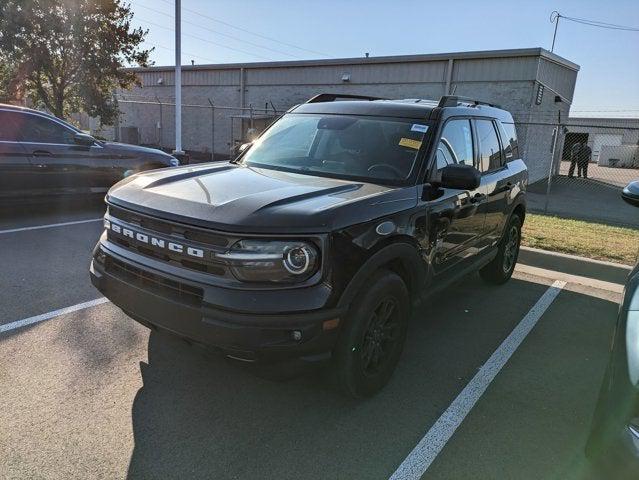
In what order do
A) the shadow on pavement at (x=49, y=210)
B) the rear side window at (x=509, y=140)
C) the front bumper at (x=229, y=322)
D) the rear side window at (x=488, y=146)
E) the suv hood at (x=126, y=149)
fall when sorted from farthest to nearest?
1. the suv hood at (x=126, y=149)
2. the shadow on pavement at (x=49, y=210)
3. the rear side window at (x=509, y=140)
4. the rear side window at (x=488, y=146)
5. the front bumper at (x=229, y=322)

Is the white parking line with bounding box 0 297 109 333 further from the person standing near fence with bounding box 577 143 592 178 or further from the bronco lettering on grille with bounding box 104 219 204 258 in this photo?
the person standing near fence with bounding box 577 143 592 178

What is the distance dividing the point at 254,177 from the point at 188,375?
56.4 inches

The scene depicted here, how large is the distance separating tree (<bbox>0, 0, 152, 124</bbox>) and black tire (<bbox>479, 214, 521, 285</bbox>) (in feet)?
55.3

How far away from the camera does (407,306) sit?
133 inches

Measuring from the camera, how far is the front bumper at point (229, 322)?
255 cm

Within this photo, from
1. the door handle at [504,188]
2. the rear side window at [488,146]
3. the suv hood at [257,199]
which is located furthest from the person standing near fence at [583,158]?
the suv hood at [257,199]

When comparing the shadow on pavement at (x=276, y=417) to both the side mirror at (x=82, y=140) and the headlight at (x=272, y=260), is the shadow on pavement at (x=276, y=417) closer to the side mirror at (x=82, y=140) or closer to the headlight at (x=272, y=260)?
the headlight at (x=272, y=260)

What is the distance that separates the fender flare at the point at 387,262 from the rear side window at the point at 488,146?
67.7 inches

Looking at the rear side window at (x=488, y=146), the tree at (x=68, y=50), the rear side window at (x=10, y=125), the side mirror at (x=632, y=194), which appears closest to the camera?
the side mirror at (x=632, y=194)

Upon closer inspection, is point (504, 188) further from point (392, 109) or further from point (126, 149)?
point (126, 149)

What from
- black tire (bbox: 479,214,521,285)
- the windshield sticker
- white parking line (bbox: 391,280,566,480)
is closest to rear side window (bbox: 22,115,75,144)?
the windshield sticker

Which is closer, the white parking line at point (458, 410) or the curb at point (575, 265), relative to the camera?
the white parking line at point (458, 410)

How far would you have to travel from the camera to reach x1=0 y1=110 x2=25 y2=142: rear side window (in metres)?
7.17

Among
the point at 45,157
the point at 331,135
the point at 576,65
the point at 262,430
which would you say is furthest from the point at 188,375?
the point at 576,65
